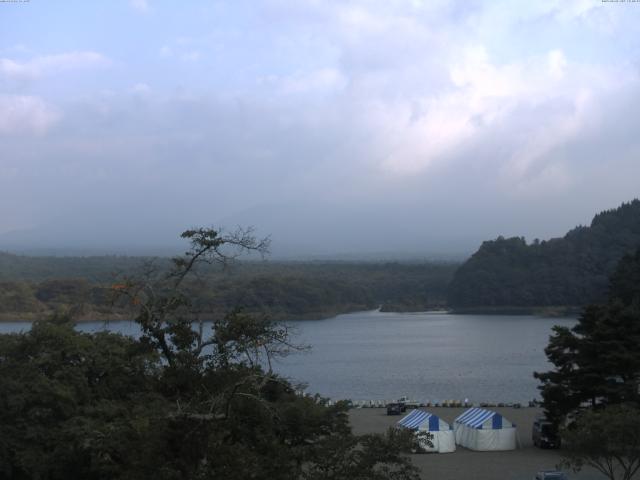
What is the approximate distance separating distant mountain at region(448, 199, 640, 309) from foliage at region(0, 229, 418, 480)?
63111 millimetres

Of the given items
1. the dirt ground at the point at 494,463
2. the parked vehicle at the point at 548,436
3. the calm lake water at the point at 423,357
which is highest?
the parked vehicle at the point at 548,436

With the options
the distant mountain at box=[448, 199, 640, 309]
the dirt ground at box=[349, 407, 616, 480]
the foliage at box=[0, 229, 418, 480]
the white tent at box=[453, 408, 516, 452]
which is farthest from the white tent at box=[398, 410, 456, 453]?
the distant mountain at box=[448, 199, 640, 309]

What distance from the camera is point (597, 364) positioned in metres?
16.0

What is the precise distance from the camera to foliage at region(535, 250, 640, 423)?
15.8m

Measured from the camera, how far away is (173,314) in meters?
7.97

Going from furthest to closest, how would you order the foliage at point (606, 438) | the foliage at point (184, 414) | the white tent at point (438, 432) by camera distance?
the white tent at point (438, 432) → the foliage at point (606, 438) → the foliage at point (184, 414)

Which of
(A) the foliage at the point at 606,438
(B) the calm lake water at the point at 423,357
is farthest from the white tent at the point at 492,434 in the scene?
(A) the foliage at the point at 606,438

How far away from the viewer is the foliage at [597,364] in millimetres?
15828

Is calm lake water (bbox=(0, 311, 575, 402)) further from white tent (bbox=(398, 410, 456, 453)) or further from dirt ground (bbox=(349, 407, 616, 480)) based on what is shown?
dirt ground (bbox=(349, 407, 616, 480))

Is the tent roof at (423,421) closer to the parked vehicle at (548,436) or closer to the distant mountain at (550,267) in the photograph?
the parked vehicle at (548,436)

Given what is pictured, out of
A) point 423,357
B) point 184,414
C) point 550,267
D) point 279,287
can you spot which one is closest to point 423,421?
point 184,414

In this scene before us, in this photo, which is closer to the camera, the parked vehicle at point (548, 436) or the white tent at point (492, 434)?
the parked vehicle at point (548, 436)

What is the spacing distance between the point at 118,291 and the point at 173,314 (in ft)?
2.07

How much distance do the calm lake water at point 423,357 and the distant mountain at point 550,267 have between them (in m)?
5.21
